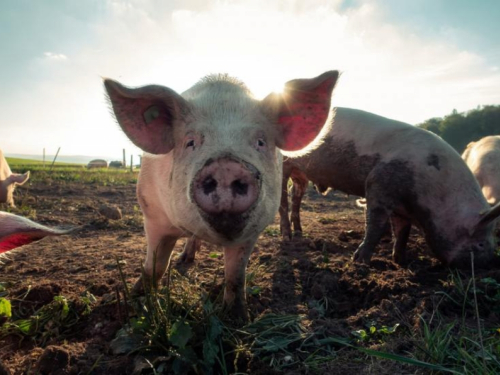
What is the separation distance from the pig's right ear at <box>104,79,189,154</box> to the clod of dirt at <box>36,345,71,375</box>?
1.37 m

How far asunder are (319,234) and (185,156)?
4.30m

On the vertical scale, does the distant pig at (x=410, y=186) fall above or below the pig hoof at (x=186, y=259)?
above

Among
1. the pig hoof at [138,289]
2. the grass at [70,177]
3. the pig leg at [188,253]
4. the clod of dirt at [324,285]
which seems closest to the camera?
the pig hoof at [138,289]

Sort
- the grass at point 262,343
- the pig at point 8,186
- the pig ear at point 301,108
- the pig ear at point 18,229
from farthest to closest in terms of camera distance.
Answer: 1. the pig at point 8,186
2. the pig ear at point 301,108
3. the grass at point 262,343
4. the pig ear at point 18,229

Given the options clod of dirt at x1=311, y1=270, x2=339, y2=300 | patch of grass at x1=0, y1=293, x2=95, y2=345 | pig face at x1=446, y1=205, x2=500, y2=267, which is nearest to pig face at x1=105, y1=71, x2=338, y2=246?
patch of grass at x1=0, y1=293, x2=95, y2=345

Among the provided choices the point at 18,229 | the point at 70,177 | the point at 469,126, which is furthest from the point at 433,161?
the point at 469,126

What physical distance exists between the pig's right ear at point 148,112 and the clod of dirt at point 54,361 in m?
1.37

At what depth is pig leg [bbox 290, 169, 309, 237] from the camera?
681cm

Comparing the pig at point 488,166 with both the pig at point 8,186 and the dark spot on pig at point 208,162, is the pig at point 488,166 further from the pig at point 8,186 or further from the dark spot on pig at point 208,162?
the pig at point 8,186

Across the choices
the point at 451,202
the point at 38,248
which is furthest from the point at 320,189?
the point at 38,248

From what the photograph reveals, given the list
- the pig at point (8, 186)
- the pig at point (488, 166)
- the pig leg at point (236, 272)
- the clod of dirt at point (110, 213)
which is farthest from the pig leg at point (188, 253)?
the pig at point (8, 186)

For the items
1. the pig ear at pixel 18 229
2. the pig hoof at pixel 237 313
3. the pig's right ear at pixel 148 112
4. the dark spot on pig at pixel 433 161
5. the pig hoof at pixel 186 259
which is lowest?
the pig hoof at pixel 186 259

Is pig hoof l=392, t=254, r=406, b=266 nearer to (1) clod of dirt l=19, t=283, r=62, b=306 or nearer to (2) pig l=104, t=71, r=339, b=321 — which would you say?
(2) pig l=104, t=71, r=339, b=321

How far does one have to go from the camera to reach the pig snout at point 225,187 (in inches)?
79.3
